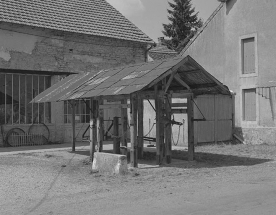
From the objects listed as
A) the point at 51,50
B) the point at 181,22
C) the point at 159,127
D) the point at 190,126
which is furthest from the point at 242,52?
the point at 181,22

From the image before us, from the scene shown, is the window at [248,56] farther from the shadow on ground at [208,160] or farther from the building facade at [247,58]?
the shadow on ground at [208,160]

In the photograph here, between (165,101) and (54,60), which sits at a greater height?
(54,60)

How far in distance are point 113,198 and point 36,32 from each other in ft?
45.0

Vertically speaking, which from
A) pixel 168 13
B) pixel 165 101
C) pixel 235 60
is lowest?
pixel 165 101

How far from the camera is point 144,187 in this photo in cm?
894

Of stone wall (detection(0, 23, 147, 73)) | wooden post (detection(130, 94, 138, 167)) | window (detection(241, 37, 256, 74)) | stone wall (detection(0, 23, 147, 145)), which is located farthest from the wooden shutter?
wooden post (detection(130, 94, 138, 167))

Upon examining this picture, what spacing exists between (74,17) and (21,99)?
18.1 feet

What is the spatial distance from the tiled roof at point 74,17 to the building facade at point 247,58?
162 inches

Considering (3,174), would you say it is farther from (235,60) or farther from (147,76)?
(235,60)

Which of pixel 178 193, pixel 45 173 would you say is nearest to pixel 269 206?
A: pixel 178 193

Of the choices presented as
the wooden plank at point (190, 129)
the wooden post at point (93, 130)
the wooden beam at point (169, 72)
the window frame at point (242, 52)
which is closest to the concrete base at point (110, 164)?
the wooden post at point (93, 130)

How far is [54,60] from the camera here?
2011 cm

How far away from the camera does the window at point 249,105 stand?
63.5 ft

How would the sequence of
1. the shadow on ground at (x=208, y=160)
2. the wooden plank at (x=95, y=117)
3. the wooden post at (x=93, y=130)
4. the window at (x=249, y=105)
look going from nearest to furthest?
the shadow on ground at (x=208, y=160)
the wooden post at (x=93, y=130)
the wooden plank at (x=95, y=117)
the window at (x=249, y=105)
